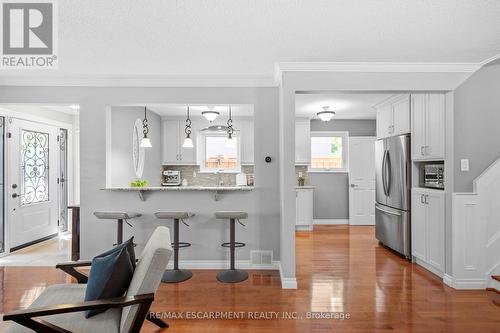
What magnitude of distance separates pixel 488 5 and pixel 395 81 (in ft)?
3.91

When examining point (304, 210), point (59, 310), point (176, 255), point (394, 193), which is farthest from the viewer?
point (304, 210)

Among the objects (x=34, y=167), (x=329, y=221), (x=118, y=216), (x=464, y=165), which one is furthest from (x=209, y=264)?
(x=329, y=221)

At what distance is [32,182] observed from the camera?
4801 millimetres

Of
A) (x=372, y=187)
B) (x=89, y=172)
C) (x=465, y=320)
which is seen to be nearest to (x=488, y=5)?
(x=465, y=320)

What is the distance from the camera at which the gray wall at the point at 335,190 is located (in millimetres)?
6711

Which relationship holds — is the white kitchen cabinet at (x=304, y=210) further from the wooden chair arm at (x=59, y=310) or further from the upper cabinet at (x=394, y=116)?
the wooden chair arm at (x=59, y=310)

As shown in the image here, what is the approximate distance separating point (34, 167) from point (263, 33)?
15.2 ft

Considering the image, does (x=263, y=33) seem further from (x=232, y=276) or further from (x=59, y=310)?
(x=232, y=276)

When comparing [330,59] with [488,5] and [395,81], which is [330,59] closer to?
[395,81]

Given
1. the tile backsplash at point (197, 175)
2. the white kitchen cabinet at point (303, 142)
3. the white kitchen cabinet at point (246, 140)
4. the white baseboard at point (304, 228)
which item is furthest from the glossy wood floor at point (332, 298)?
the tile backsplash at point (197, 175)

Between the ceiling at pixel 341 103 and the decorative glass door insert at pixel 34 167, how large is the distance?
4521mm

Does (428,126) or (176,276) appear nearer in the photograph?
(176,276)

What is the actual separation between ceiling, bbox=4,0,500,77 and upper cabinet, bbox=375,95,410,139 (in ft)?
3.90

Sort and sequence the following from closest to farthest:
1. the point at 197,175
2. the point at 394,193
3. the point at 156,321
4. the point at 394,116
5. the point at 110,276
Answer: the point at 110,276 → the point at 156,321 → the point at 394,193 → the point at 394,116 → the point at 197,175
